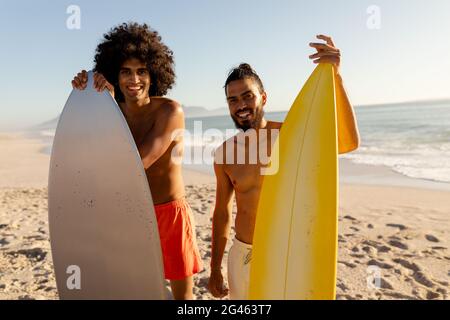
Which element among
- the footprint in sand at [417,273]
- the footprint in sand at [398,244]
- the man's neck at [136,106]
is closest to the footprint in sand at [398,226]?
the footprint in sand at [398,244]

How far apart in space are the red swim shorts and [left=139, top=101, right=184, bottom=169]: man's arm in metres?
0.32

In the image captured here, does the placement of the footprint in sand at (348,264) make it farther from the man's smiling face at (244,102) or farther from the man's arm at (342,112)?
the man's smiling face at (244,102)

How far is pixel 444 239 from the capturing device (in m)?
4.33

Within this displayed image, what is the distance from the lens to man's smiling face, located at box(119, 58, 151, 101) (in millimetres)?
2240

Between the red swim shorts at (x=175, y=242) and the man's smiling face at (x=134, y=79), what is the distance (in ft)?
2.23

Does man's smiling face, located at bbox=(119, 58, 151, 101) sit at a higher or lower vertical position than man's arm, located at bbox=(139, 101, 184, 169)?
higher

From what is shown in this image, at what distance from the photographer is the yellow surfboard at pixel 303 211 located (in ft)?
6.17

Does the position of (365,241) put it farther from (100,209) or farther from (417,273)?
(100,209)

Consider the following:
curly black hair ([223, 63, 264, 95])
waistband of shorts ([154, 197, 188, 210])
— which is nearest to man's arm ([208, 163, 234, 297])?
waistband of shorts ([154, 197, 188, 210])

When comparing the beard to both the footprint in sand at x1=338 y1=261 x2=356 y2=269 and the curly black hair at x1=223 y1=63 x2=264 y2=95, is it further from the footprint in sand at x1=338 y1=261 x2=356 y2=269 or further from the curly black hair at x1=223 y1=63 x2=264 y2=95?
the footprint in sand at x1=338 y1=261 x2=356 y2=269

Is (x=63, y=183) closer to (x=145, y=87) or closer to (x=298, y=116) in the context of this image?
(x=145, y=87)

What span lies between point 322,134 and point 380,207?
426cm

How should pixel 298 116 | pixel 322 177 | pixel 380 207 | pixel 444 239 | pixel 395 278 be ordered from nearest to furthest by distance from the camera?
pixel 322 177 → pixel 298 116 → pixel 395 278 → pixel 444 239 → pixel 380 207

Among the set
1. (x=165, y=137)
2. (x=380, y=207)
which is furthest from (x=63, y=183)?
(x=380, y=207)
